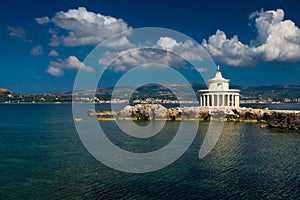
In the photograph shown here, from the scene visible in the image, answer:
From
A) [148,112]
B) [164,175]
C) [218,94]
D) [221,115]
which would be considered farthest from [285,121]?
[164,175]

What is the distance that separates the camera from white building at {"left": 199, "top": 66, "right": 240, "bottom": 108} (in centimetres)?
6588

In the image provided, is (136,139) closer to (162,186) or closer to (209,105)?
(162,186)

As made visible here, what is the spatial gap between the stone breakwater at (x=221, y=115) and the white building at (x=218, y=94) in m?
4.53

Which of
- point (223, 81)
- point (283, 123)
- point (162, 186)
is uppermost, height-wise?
point (223, 81)

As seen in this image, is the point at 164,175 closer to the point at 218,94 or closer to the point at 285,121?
the point at 285,121

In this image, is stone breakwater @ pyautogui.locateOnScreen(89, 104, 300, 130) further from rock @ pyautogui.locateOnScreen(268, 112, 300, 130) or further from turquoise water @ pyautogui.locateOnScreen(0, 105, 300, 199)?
turquoise water @ pyautogui.locateOnScreen(0, 105, 300, 199)

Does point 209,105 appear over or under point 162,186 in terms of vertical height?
over

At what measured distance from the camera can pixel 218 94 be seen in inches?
2594

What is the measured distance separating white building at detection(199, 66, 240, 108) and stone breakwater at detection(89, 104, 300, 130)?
14.9 feet

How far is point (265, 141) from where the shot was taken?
36.6 metres

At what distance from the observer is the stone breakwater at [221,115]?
4925 cm

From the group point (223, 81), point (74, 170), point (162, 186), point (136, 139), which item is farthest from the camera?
point (223, 81)

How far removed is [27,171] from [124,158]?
8.32 meters

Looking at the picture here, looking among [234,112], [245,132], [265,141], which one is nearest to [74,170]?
[265,141]
